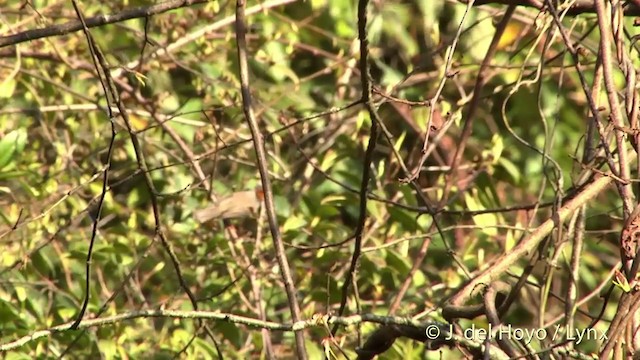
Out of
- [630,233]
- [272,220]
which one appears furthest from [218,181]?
[630,233]

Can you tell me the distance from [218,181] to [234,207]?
35cm

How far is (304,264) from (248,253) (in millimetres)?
167

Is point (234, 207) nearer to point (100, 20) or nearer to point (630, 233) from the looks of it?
point (100, 20)

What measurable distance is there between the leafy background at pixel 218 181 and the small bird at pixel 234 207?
5 cm

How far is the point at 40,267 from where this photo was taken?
303cm

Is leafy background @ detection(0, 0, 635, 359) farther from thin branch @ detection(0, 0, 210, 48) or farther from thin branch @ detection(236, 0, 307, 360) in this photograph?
thin branch @ detection(236, 0, 307, 360)

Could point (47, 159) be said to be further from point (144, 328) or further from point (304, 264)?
point (304, 264)

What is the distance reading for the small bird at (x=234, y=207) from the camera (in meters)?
3.05

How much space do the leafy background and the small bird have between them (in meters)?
0.05

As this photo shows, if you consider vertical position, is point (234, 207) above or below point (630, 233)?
above

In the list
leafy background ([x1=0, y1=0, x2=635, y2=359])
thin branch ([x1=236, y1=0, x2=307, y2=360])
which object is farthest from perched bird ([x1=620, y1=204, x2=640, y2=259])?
leafy background ([x1=0, y1=0, x2=635, y2=359])

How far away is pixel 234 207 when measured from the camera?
3.06 metres

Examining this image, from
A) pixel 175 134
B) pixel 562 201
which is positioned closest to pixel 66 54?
pixel 175 134

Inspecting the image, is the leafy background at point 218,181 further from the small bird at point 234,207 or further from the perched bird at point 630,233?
the perched bird at point 630,233
